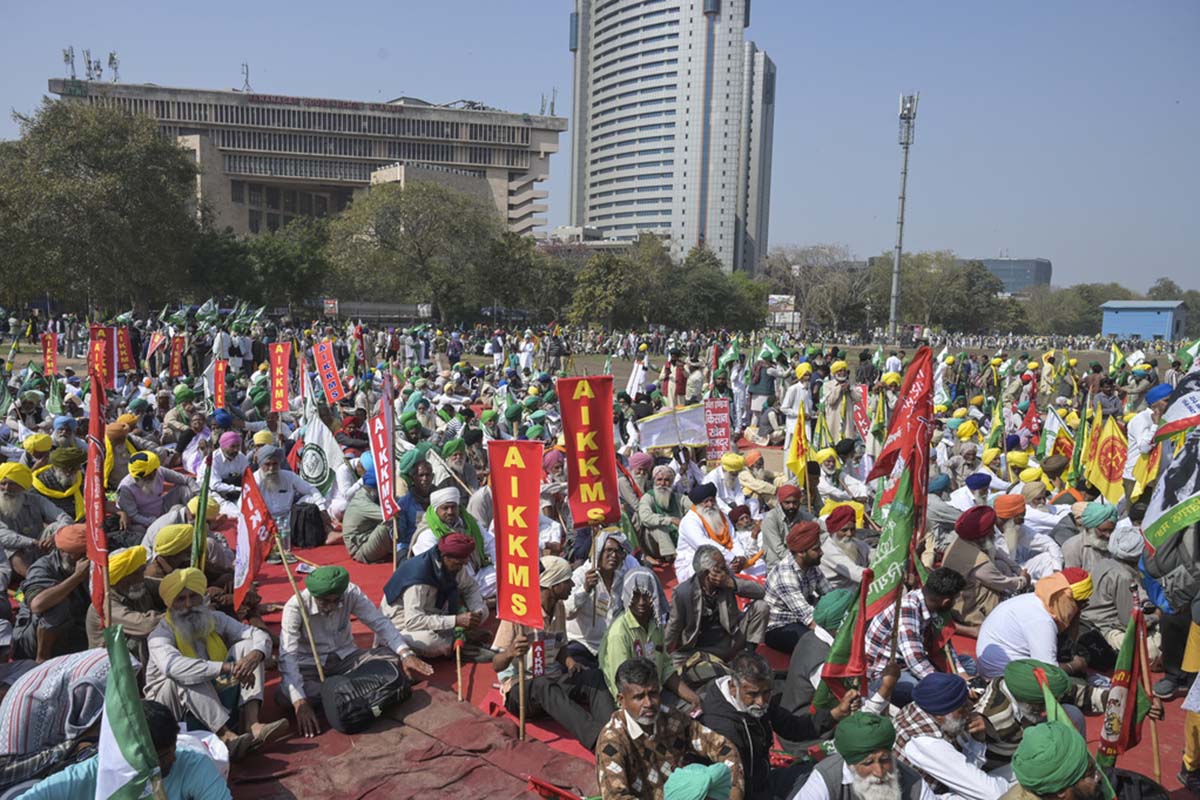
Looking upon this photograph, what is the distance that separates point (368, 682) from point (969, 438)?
8.87m

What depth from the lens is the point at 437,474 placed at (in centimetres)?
929

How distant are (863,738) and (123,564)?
3984mm

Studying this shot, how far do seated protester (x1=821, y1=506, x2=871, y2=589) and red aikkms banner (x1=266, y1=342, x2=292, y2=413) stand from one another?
835 cm

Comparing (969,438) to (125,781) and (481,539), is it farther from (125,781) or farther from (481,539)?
(125,781)

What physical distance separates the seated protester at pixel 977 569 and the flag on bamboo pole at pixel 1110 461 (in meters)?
3.45

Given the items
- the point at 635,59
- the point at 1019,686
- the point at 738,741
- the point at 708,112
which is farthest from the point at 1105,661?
the point at 635,59

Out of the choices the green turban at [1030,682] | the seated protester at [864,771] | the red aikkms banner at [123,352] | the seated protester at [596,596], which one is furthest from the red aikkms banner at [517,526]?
the red aikkms banner at [123,352]

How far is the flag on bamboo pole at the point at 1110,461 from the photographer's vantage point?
368 inches

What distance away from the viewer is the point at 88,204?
111ft

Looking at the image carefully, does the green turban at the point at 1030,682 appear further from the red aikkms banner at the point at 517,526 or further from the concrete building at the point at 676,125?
the concrete building at the point at 676,125

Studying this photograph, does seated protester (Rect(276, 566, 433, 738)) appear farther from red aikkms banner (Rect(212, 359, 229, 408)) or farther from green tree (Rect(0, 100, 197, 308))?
green tree (Rect(0, 100, 197, 308))

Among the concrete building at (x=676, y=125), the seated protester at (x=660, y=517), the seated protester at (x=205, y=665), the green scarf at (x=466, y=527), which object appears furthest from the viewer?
the concrete building at (x=676, y=125)

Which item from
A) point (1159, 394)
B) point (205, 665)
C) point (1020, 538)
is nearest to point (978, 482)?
point (1020, 538)

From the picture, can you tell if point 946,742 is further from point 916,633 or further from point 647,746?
point 647,746
